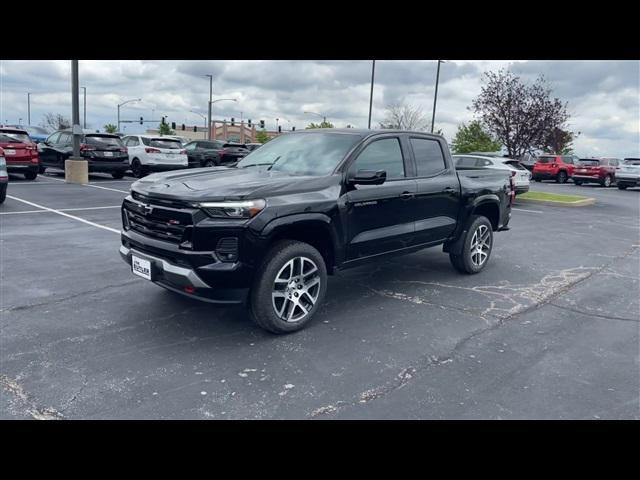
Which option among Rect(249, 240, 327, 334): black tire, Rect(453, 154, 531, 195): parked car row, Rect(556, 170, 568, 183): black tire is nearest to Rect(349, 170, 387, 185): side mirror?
Rect(249, 240, 327, 334): black tire

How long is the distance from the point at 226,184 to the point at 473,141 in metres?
35.7

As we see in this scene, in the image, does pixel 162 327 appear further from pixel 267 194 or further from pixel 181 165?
pixel 181 165

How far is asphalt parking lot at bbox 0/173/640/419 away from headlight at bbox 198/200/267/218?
1.11 meters

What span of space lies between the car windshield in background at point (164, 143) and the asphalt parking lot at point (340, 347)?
12894 mm

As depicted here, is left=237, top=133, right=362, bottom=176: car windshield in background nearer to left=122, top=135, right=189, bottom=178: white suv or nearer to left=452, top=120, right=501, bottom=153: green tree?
left=122, top=135, right=189, bottom=178: white suv

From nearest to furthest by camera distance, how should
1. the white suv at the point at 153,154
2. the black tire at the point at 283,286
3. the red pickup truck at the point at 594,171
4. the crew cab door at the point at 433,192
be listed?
the black tire at the point at 283,286, the crew cab door at the point at 433,192, the white suv at the point at 153,154, the red pickup truck at the point at 594,171

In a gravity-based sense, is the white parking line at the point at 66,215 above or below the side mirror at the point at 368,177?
below

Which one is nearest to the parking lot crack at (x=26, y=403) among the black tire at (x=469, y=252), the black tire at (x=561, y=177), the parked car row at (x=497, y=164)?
the black tire at (x=469, y=252)

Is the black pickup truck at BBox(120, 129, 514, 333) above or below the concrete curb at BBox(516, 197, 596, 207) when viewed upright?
above

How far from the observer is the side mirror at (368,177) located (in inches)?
188

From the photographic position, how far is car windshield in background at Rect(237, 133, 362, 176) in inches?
202

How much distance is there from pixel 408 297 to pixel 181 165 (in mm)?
16407

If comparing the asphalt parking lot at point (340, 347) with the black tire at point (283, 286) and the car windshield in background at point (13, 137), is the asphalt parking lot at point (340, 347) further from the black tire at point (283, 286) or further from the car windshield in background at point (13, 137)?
the car windshield in background at point (13, 137)

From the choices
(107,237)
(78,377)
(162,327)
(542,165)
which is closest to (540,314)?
(162,327)
